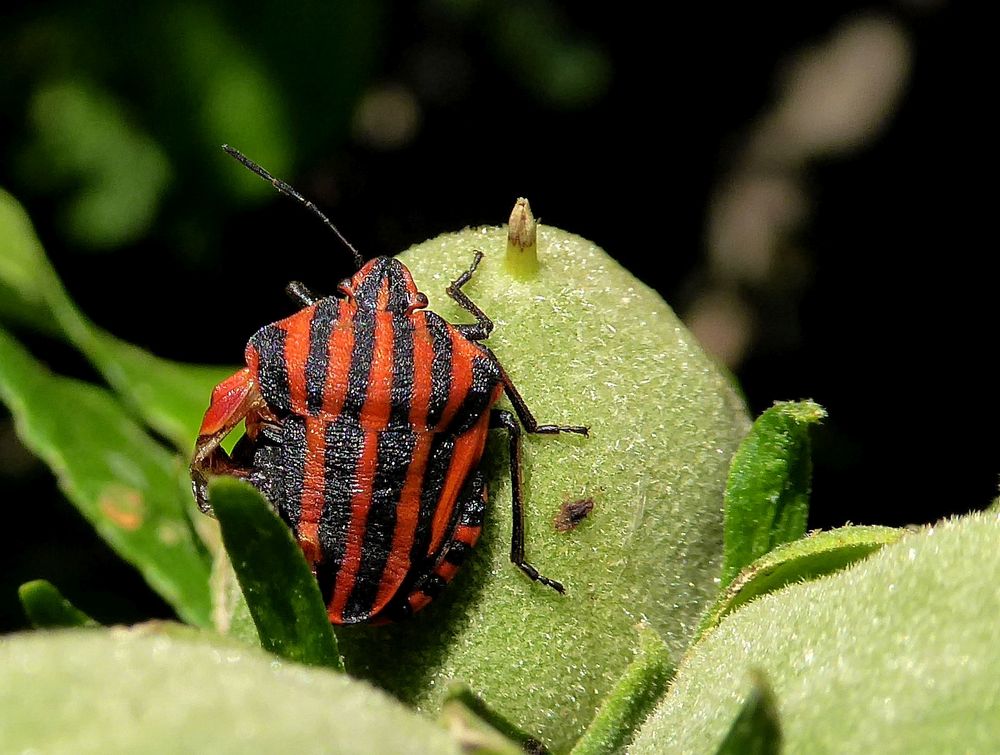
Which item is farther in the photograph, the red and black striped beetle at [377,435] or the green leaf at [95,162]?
the green leaf at [95,162]

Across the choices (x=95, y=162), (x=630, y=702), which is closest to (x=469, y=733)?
(x=630, y=702)

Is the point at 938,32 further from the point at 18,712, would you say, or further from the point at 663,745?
the point at 18,712

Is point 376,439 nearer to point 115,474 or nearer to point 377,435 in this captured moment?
point 377,435

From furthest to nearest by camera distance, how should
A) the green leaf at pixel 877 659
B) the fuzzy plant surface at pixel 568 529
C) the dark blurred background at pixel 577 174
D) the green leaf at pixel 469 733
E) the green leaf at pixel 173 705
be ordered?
the dark blurred background at pixel 577 174, the fuzzy plant surface at pixel 568 529, the green leaf at pixel 877 659, the green leaf at pixel 469 733, the green leaf at pixel 173 705

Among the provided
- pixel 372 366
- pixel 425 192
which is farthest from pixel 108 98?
pixel 372 366

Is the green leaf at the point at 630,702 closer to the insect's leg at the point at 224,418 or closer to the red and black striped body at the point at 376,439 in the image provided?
the red and black striped body at the point at 376,439

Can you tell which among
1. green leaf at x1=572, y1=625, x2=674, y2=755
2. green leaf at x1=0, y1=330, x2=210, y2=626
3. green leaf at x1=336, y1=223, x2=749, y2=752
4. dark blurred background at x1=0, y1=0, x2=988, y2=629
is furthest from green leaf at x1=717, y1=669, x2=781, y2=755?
dark blurred background at x1=0, y1=0, x2=988, y2=629

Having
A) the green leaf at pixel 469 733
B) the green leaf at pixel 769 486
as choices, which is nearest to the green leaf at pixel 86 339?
the green leaf at pixel 769 486
